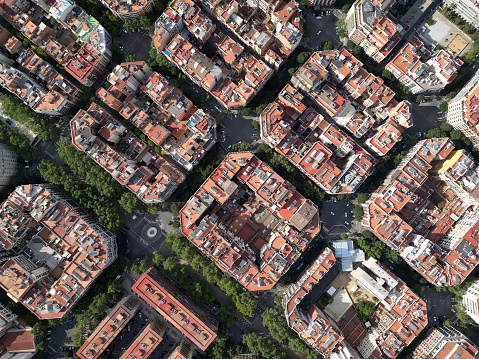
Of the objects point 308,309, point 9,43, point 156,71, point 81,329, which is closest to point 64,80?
point 9,43

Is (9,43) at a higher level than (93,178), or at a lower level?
higher

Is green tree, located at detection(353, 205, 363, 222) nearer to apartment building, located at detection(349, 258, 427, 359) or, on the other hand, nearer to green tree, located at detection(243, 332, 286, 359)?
apartment building, located at detection(349, 258, 427, 359)

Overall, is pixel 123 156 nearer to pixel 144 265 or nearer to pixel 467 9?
pixel 144 265

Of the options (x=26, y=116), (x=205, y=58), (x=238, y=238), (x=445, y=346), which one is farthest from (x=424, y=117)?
(x=26, y=116)

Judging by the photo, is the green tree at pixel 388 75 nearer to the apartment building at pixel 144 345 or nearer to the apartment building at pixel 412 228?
the apartment building at pixel 412 228

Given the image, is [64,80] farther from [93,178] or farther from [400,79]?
[400,79]

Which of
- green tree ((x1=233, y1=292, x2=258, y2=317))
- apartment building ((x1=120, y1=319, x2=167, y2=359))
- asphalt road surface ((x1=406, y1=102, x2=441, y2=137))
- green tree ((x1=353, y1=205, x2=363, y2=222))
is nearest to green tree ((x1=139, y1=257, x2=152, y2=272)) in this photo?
apartment building ((x1=120, y1=319, x2=167, y2=359))

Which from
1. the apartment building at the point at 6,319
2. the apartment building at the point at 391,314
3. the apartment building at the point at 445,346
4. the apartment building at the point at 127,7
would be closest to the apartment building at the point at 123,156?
the apartment building at the point at 127,7
